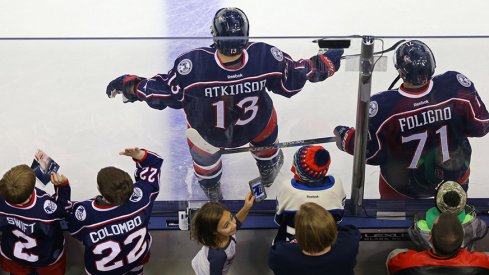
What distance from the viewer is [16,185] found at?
2422 millimetres

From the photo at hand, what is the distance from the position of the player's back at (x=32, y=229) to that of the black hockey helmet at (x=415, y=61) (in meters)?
1.40

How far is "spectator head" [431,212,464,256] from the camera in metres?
2.16

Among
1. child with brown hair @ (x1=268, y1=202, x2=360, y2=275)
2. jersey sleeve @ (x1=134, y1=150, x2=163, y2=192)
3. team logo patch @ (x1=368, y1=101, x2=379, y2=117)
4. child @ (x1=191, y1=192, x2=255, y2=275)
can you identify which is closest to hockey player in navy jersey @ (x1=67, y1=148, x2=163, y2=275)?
jersey sleeve @ (x1=134, y1=150, x2=163, y2=192)

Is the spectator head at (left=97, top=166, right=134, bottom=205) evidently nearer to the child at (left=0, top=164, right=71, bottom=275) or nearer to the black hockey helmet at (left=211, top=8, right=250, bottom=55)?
the child at (left=0, top=164, right=71, bottom=275)

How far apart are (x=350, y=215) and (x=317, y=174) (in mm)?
489

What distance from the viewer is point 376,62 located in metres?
2.56

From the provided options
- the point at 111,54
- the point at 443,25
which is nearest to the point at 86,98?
the point at 111,54

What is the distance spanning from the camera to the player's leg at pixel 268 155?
114 inches

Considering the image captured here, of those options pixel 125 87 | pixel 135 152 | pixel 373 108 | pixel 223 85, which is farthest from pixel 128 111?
pixel 373 108

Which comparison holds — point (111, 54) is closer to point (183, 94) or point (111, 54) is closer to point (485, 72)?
point (183, 94)

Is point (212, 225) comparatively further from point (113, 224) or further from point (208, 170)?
point (208, 170)

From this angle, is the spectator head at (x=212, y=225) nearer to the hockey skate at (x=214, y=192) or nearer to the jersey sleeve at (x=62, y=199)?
the jersey sleeve at (x=62, y=199)

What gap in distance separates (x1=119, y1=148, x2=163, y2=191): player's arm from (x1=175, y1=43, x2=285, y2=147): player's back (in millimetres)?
254

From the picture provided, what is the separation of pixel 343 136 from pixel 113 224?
101 cm
